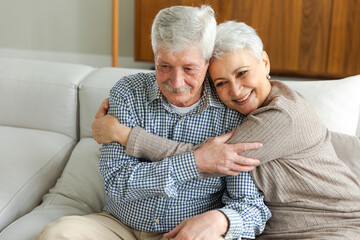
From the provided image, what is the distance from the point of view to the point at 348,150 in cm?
162

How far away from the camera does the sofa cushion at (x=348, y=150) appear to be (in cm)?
161

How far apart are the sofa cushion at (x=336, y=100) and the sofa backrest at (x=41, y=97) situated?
1.03m

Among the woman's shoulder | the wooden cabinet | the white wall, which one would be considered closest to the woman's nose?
the woman's shoulder

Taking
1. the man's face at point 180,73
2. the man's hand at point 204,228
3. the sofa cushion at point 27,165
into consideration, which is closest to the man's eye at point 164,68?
the man's face at point 180,73

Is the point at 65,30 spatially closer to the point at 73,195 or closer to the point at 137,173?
the point at 73,195

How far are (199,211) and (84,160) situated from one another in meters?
0.63

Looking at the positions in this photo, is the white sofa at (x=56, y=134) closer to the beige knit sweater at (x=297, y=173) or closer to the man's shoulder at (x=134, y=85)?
the beige knit sweater at (x=297, y=173)

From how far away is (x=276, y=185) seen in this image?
141cm

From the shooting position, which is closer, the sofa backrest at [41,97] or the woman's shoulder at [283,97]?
the woman's shoulder at [283,97]

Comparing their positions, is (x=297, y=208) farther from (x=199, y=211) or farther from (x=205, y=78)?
(x=205, y=78)

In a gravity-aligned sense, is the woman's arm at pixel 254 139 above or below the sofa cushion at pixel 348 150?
above

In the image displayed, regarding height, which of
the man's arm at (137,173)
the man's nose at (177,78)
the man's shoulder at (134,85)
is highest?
the man's nose at (177,78)

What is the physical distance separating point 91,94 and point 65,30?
7.59 feet

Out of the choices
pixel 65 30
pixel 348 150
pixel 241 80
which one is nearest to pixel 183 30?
pixel 241 80
